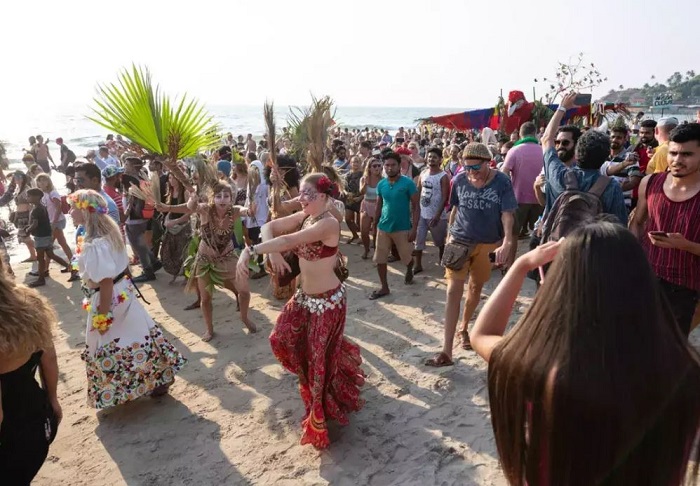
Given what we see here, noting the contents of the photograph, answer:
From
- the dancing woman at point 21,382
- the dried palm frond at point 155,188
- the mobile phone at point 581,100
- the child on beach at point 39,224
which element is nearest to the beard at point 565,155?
the mobile phone at point 581,100

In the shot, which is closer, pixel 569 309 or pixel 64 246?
pixel 569 309

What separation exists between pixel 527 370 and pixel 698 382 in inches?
16.3

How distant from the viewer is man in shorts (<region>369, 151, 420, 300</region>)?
6.55 meters

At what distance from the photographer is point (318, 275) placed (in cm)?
361

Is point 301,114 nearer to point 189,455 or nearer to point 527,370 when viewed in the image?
point 189,455

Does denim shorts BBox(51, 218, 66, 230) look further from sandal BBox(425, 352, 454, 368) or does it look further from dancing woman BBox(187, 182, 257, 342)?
sandal BBox(425, 352, 454, 368)

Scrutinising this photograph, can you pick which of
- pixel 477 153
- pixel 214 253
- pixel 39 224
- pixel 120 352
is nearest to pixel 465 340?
pixel 477 153

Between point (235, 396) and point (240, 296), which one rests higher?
point (240, 296)

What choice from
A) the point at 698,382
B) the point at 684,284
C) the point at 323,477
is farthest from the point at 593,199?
the point at 323,477

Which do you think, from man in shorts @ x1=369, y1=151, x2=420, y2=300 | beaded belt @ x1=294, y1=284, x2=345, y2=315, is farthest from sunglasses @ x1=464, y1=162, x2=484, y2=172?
man in shorts @ x1=369, y1=151, x2=420, y2=300

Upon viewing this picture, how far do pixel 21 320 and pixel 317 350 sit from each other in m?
1.86

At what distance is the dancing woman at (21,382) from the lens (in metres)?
2.22

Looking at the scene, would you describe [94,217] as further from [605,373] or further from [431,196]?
[431,196]

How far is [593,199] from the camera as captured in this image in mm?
3129
